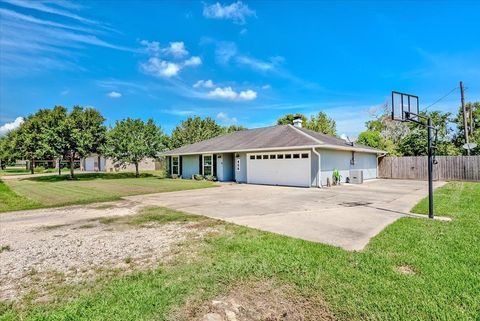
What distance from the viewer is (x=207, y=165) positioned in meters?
22.0

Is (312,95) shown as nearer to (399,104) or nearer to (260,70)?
(260,70)

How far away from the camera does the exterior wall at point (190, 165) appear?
23.0 m

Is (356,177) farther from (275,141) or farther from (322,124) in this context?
(322,124)

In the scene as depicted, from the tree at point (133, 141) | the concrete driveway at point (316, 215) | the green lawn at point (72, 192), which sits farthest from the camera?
the tree at point (133, 141)

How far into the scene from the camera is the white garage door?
15.7 m

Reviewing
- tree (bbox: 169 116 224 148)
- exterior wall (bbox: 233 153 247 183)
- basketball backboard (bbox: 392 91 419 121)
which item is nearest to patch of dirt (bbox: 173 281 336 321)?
basketball backboard (bbox: 392 91 419 121)

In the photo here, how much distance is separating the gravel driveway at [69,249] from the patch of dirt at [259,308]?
1.65 m

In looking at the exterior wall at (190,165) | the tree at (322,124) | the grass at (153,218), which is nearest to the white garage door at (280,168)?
the exterior wall at (190,165)

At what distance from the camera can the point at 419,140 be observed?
25.0m

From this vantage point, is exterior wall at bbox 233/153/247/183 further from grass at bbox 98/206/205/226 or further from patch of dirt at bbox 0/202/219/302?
patch of dirt at bbox 0/202/219/302

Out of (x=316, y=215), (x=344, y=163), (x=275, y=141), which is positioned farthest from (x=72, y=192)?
(x=344, y=163)

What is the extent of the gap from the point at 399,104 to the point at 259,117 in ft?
111

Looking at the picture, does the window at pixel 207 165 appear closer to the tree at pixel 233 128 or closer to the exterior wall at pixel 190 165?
the exterior wall at pixel 190 165

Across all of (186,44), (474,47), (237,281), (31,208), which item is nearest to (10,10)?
(31,208)
